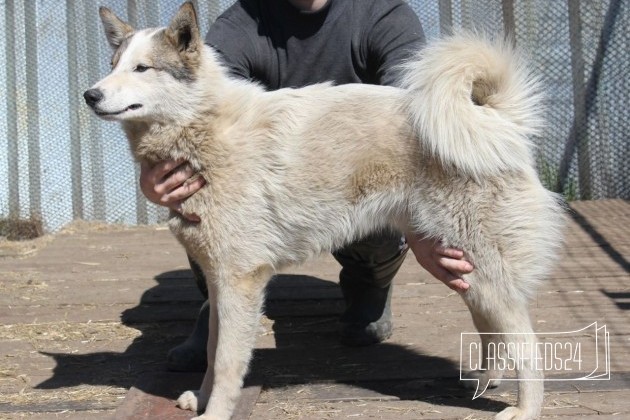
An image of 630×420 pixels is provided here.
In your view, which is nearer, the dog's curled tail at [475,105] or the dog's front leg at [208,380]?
the dog's curled tail at [475,105]

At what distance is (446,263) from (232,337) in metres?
0.69

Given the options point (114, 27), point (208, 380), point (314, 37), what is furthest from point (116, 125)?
point (208, 380)

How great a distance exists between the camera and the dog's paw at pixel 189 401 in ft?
8.87

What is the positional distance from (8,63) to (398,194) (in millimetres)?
4018

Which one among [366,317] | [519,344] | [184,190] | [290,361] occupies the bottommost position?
[290,361]

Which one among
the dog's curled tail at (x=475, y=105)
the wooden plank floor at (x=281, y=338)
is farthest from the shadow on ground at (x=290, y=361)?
the dog's curled tail at (x=475, y=105)

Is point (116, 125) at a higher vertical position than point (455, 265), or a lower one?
higher

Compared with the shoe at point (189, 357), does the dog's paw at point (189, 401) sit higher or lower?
lower

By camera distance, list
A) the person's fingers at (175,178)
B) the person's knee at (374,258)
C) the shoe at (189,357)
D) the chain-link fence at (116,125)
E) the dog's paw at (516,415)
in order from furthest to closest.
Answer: the chain-link fence at (116,125), the person's knee at (374,258), the shoe at (189,357), the person's fingers at (175,178), the dog's paw at (516,415)

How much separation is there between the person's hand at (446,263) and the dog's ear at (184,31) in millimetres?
934

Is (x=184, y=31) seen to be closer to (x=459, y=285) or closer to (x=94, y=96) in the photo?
(x=94, y=96)

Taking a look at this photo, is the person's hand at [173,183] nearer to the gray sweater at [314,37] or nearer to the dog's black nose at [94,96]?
the dog's black nose at [94,96]

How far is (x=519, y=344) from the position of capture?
2.48 meters

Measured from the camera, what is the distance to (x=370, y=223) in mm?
2678
